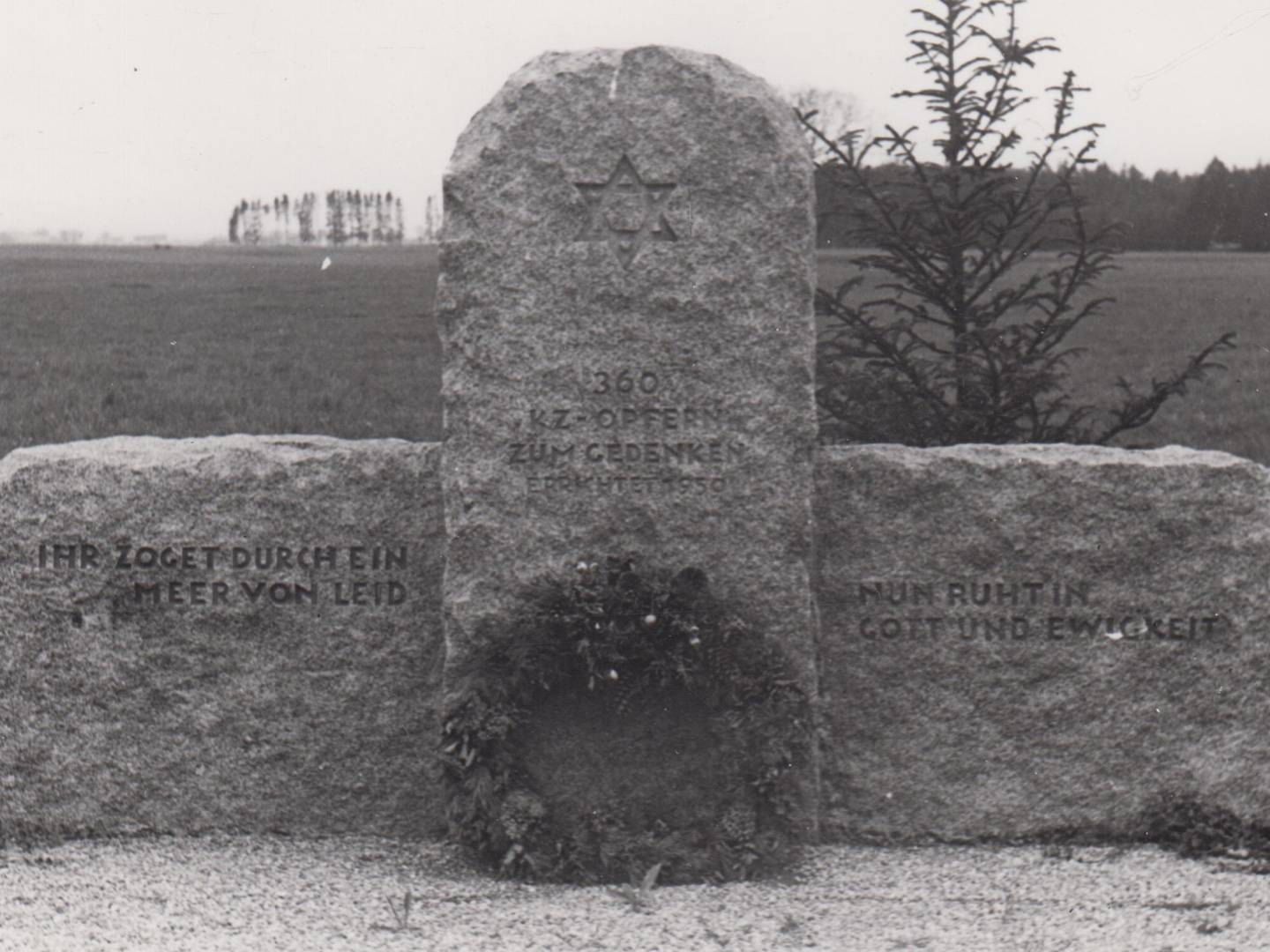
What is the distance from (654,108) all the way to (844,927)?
257 cm

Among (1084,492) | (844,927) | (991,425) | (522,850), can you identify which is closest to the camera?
Answer: (844,927)

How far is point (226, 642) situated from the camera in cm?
584

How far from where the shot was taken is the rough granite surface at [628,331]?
5.38 m

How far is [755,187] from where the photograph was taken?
5.38 meters

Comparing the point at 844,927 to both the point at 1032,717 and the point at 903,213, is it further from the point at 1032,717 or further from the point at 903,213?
the point at 903,213

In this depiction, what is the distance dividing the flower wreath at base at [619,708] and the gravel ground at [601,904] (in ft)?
0.43

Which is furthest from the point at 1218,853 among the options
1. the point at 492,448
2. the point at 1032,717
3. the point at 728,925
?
the point at 492,448

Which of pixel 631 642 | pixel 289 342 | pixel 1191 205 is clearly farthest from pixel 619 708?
pixel 1191 205

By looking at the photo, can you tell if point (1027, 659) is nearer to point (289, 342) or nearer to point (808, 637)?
point (808, 637)

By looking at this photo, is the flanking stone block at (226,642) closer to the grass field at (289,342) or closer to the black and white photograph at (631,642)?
the black and white photograph at (631,642)

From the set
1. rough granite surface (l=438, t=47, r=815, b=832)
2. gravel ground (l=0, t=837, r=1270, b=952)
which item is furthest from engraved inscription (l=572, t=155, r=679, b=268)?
gravel ground (l=0, t=837, r=1270, b=952)

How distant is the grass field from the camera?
11.3m

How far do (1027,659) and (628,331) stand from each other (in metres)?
1.78

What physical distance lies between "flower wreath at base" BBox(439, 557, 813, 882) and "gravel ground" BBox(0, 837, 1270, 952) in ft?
0.43
